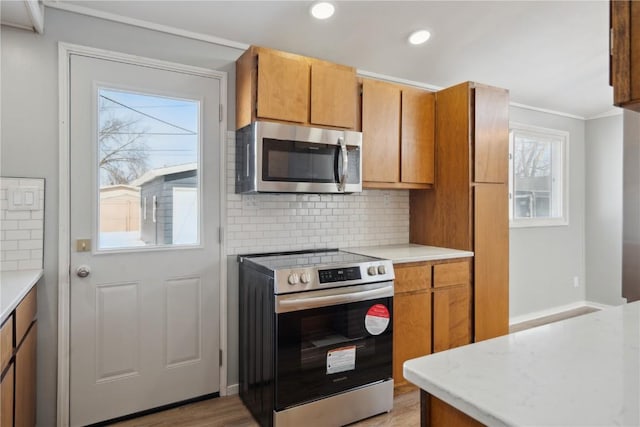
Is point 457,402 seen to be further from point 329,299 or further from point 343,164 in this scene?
point 343,164

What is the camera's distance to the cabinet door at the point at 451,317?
2838 mm

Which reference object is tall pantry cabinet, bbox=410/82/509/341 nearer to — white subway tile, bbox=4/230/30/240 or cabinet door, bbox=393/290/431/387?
cabinet door, bbox=393/290/431/387

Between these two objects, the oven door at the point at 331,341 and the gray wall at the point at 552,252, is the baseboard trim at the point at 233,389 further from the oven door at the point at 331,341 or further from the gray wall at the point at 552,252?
the gray wall at the point at 552,252

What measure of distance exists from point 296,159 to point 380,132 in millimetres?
844

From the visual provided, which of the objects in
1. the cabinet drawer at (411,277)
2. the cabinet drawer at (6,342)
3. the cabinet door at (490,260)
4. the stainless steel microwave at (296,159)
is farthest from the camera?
the cabinet door at (490,260)

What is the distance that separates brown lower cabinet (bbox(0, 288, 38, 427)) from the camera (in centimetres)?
147

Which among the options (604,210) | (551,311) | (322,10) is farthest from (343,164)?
(604,210)

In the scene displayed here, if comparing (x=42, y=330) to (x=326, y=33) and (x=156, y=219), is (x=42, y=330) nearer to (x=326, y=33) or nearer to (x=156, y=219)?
(x=156, y=219)

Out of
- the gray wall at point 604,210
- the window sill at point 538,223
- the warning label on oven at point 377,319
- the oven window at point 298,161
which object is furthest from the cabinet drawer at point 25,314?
→ the gray wall at point 604,210

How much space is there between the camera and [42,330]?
212 centimetres

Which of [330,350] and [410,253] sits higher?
[410,253]

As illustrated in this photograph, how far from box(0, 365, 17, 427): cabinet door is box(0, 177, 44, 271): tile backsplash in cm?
73

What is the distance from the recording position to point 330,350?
2.22 metres

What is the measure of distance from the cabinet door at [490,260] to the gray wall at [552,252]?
1.12 metres
